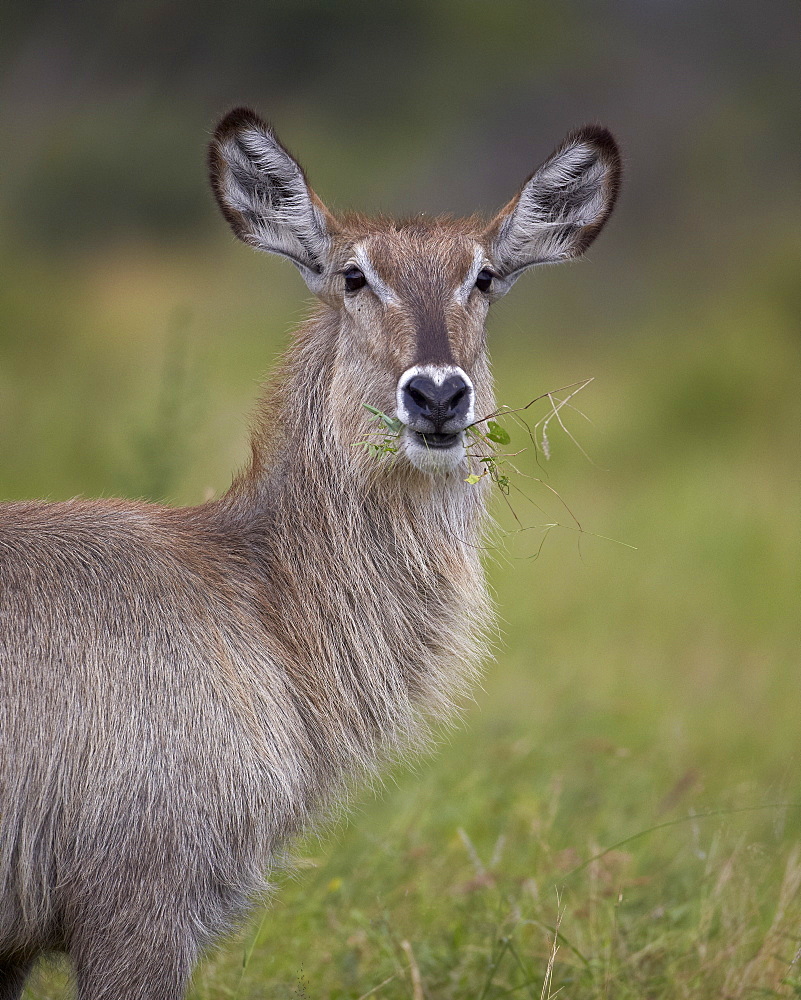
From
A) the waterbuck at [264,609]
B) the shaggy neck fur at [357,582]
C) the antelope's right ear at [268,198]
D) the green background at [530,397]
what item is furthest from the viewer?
the green background at [530,397]

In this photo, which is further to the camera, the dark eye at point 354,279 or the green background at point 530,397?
the green background at point 530,397

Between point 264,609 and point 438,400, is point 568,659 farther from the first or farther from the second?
point 438,400

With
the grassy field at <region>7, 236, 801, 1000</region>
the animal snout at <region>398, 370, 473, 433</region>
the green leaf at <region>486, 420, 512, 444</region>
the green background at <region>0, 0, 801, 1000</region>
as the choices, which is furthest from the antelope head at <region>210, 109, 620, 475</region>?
the grassy field at <region>7, 236, 801, 1000</region>

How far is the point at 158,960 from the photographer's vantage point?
2.68 m

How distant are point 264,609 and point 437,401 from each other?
2.45ft

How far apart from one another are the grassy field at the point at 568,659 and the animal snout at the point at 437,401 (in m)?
0.69

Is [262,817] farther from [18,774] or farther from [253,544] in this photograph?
[253,544]

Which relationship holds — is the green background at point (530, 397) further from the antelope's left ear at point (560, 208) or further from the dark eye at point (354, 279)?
the dark eye at point (354, 279)

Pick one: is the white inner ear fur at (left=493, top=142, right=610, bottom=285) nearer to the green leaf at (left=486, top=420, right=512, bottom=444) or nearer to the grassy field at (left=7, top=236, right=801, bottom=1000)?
the grassy field at (left=7, top=236, right=801, bottom=1000)

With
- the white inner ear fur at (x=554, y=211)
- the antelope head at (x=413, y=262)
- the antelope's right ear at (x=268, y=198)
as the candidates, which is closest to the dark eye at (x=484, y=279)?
the antelope head at (x=413, y=262)

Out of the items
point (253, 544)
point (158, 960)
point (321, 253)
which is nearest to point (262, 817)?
point (158, 960)

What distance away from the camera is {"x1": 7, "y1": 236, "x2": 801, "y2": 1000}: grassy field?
3.70 metres

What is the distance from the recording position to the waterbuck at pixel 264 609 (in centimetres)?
267

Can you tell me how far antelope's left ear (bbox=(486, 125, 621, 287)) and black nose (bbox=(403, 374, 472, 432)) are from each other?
0.75 m
